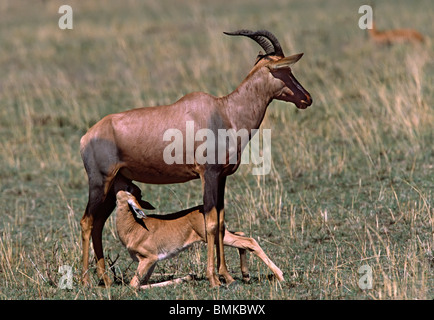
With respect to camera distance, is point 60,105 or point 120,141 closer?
point 120,141

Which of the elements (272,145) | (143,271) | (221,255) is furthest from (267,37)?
(272,145)

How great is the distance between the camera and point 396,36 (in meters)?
17.6

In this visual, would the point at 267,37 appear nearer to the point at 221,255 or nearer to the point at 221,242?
the point at 221,242

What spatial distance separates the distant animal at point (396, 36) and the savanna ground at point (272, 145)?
0.18 metres

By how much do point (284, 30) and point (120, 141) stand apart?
40.2 feet

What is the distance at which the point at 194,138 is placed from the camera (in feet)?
25.5

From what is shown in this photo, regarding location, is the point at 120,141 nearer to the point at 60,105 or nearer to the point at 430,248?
the point at 430,248

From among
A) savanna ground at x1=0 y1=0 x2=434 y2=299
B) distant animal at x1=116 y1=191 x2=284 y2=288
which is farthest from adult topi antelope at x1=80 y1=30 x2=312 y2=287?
savanna ground at x1=0 y1=0 x2=434 y2=299

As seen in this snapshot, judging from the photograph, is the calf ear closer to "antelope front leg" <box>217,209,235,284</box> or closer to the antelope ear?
"antelope front leg" <box>217,209,235,284</box>

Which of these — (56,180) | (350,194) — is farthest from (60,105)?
(350,194)

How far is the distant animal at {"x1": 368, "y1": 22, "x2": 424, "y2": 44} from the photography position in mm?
17484

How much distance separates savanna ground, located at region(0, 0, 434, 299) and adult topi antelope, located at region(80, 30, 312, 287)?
2.40 feet

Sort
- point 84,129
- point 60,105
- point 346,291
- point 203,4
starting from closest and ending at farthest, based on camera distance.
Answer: point 346,291
point 84,129
point 60,105
point 203,4

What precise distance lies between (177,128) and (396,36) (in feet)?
35.4
